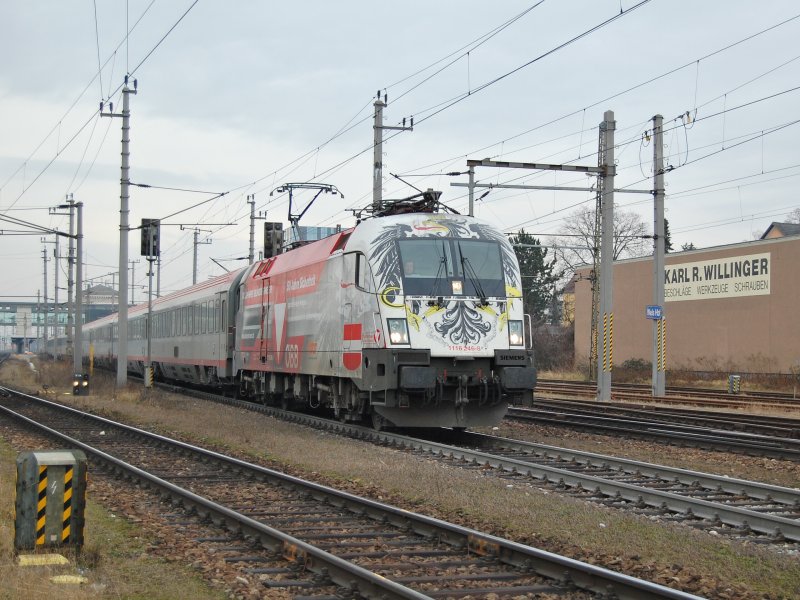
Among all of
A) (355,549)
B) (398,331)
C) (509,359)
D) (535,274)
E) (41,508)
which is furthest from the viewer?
(535,274)

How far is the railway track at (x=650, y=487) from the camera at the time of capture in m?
9.09

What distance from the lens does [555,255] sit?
82.7 metres

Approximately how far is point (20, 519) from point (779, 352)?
36475 mm

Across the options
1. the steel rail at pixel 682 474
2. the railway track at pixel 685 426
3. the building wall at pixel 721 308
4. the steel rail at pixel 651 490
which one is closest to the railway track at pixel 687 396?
the railway track at pixel 685 426

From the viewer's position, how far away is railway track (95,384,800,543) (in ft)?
29.8

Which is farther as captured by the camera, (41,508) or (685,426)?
(685,426)

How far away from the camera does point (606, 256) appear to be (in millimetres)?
26438

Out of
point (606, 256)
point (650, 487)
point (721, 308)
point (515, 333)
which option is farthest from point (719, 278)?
point (650, 487)

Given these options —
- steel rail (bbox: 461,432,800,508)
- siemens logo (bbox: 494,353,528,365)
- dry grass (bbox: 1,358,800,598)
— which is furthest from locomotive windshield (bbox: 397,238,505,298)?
dry grass (bbox: 1,358,800,598)

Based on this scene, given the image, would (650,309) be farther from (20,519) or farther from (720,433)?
(20,519)

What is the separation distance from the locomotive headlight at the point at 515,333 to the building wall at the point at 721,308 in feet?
71.3

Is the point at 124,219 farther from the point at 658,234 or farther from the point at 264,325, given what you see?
the point at 658,234

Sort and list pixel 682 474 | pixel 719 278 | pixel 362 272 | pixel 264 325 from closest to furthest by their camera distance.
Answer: pixel 682 474
pixel 362 272
pixel 264 325
pixel 719 278

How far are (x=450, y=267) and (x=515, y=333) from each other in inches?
61.7
